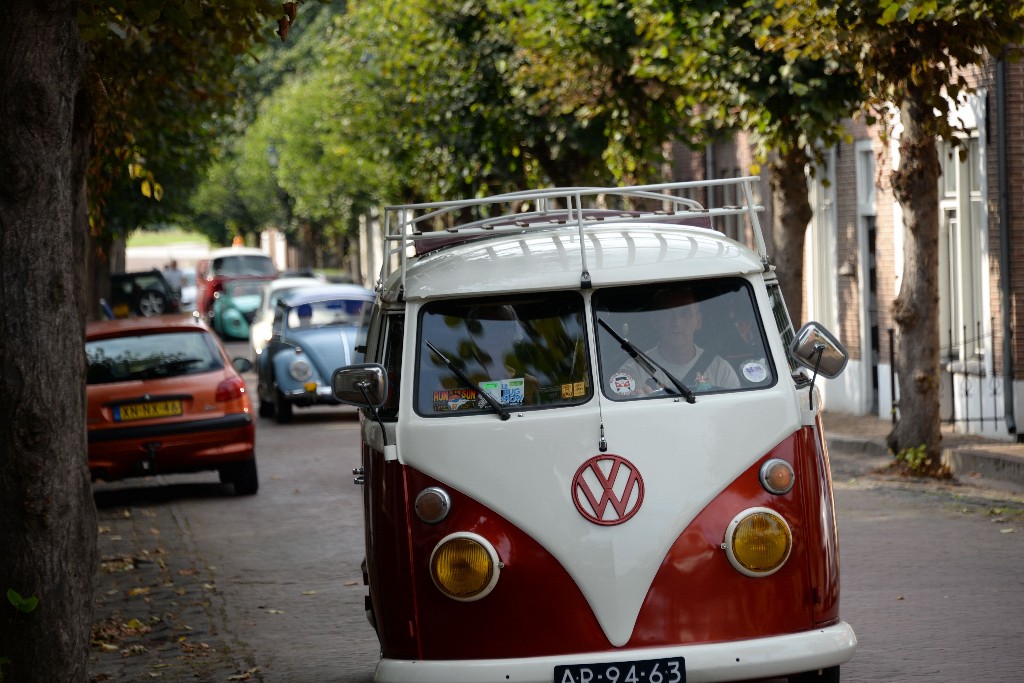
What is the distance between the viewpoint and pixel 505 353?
6.38 meters

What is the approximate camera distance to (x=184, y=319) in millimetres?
15773

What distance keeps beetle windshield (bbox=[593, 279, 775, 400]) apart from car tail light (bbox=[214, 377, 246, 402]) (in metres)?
9.21

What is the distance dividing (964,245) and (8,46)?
557 inches

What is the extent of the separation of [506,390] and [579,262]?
1.88ft

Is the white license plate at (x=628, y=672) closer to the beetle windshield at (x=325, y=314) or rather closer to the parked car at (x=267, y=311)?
the beetle windshield at (x=325, y=314)

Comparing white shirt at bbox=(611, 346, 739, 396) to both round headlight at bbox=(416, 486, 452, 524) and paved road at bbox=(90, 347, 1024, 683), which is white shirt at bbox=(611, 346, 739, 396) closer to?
round headlight at bbox=(416, 486, 452, 524)

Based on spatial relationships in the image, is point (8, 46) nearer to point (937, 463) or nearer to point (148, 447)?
point (148, 447)

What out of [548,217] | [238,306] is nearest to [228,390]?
[548,217]

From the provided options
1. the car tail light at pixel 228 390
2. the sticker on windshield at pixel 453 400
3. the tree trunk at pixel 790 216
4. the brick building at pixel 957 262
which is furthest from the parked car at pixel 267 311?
the sticker on windshield at pixel 453 400

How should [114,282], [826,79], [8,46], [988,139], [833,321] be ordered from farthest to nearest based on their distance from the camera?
[114,282] < [833,321] < [988,139] < [826,79] < [8,46]

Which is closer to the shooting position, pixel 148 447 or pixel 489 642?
pixel 489 642

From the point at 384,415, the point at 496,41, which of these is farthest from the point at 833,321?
the point at 384,415

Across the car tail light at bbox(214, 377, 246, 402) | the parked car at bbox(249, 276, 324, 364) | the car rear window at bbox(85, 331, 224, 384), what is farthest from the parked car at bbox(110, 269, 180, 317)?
the car tail light at bbox(214, 377, 246, 402)

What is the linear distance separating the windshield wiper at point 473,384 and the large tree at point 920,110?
6.75 metres
